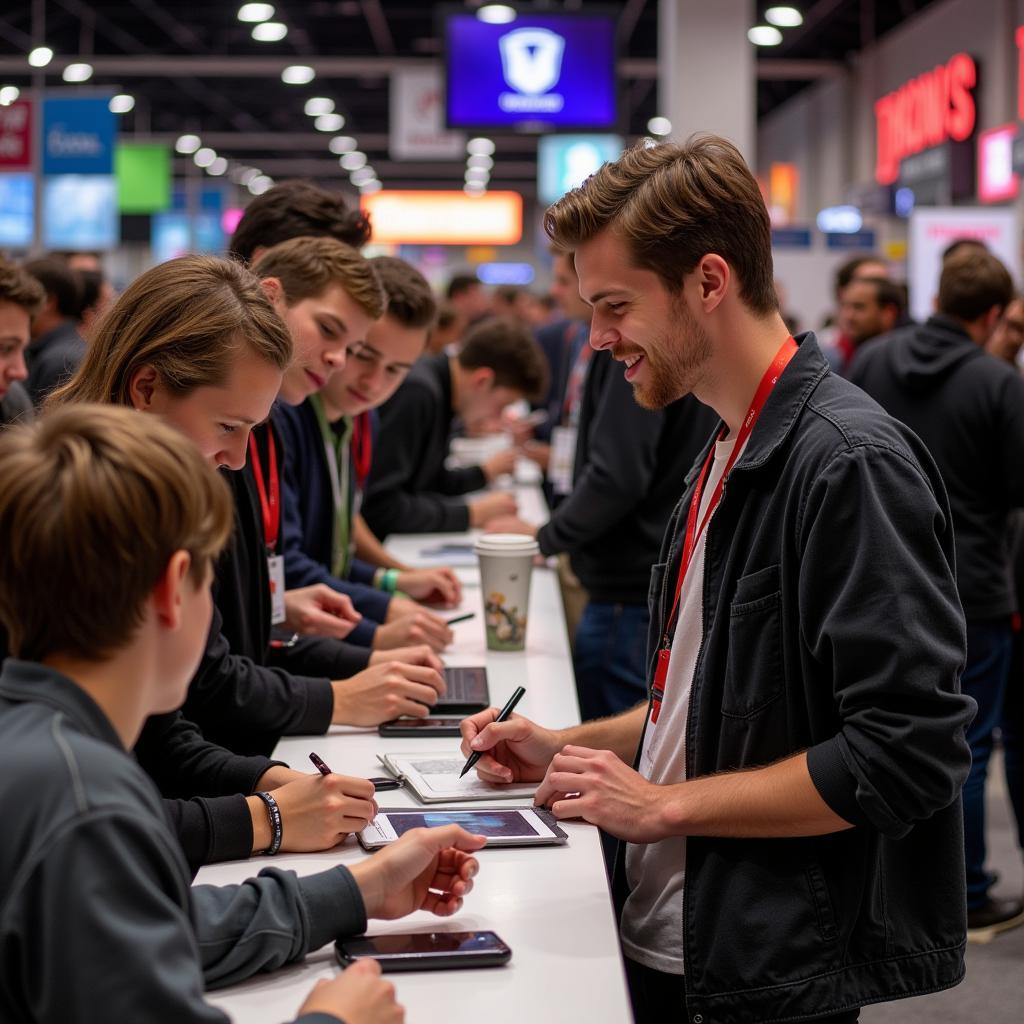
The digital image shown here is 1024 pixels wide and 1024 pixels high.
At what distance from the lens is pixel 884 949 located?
1.53m

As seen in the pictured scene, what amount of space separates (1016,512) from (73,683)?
3.66m

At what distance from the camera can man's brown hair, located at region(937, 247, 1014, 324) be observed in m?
3.90

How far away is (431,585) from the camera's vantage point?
3.24 metres

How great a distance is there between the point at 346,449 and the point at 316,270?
607 millimetres

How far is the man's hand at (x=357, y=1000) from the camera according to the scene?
115 cm

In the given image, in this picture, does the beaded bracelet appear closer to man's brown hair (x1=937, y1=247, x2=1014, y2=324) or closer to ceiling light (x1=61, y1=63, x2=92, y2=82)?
man's brown hair (x1=937, y1=247, x2=1014, y2=324)

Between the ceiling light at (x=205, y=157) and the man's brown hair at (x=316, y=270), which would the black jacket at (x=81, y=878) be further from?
the ceiling light at (x=205, y=157)

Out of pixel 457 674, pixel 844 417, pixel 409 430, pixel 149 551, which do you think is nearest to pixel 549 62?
pixel 409 430

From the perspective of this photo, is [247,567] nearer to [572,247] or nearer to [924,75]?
[572,247]

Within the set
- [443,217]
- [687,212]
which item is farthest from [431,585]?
[443,217]

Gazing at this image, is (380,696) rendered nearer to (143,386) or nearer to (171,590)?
(143,386)

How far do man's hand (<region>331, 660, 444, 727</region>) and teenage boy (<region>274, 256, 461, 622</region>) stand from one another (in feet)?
1.79

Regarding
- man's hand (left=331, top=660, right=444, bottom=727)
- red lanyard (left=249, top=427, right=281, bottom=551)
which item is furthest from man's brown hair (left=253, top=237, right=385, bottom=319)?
man's hand (left=331, top=660, right=444, bottom=727)

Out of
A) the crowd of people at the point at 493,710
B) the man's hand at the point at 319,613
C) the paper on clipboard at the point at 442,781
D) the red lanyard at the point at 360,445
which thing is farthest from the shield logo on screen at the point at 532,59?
the paper on clipboard at the point at 442,781
